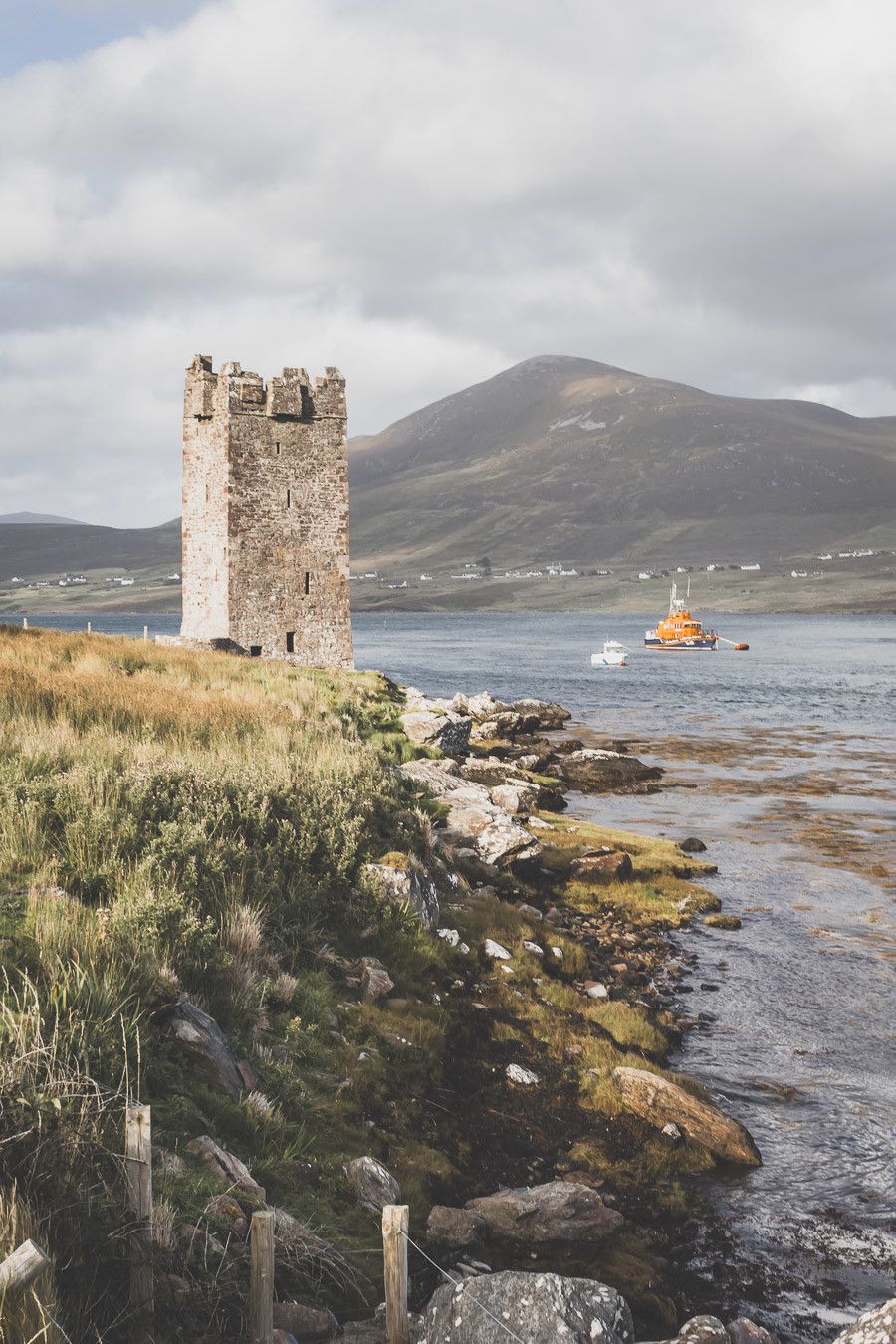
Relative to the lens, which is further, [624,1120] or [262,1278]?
[624,1120]

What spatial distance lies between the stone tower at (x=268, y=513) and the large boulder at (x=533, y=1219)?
2854cm

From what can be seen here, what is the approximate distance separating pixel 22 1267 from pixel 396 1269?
70.3 inches

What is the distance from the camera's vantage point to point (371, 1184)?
7250 millimetres

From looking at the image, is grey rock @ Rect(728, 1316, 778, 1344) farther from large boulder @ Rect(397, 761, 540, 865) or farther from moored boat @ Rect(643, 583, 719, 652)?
moored boat @ Rect(643, 583, 719, 652)

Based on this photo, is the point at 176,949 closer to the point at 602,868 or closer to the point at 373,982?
the point at 373,982

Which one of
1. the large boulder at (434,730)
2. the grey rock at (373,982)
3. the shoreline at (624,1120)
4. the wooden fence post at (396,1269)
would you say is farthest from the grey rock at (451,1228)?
the large boulder at (434,730)

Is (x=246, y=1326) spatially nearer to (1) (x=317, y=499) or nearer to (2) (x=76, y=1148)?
(2) (x=76, y=1148)

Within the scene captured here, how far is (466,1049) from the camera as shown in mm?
10328

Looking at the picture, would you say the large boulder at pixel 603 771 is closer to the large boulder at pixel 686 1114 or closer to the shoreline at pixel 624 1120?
the shoreline at pixel 624 1120

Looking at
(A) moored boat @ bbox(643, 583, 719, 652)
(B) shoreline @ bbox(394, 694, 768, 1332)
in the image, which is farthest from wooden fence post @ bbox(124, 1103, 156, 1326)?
(A) moored boat @ bbox(643, 583, 719, 652)

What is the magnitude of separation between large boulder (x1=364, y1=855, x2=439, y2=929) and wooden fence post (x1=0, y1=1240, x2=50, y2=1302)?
7683 mm

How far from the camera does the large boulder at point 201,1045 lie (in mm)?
7059

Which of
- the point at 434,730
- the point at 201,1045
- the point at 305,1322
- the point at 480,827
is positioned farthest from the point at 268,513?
the point at 305,1322

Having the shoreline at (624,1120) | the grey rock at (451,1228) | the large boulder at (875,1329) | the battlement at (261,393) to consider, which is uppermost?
the battlement at (261,393)
